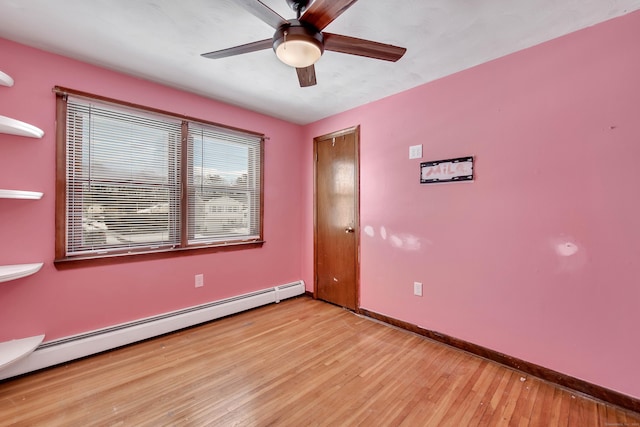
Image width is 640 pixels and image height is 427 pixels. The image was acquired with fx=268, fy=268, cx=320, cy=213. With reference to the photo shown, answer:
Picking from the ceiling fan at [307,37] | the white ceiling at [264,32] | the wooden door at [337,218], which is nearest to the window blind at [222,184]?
the white ceiling at [264,32]

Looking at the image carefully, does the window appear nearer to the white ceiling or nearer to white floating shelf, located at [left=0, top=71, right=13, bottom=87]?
white floating shelf, located at [left=0, top=71, right=13, bottom=87]

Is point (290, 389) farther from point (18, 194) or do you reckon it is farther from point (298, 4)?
point (298, 4)

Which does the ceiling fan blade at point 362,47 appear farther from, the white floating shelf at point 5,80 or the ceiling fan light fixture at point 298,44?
the white floating shelf at point 5,80

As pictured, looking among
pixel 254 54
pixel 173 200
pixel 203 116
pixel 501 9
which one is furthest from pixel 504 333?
pixel 203 116

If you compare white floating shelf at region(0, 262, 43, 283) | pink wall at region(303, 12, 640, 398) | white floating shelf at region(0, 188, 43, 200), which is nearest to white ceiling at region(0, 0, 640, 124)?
pink wall at region(303, 12, 640, 398)

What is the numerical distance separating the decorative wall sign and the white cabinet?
10.2 ft

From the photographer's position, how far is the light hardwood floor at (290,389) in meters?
1.58

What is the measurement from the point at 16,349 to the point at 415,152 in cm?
352

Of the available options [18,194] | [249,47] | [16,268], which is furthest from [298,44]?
[16,268]

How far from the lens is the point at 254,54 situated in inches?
82.2

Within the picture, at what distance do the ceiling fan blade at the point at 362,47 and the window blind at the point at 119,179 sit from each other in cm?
194

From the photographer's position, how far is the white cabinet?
1.72 meters

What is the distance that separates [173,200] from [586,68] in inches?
138

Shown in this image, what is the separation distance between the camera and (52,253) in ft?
6.91
